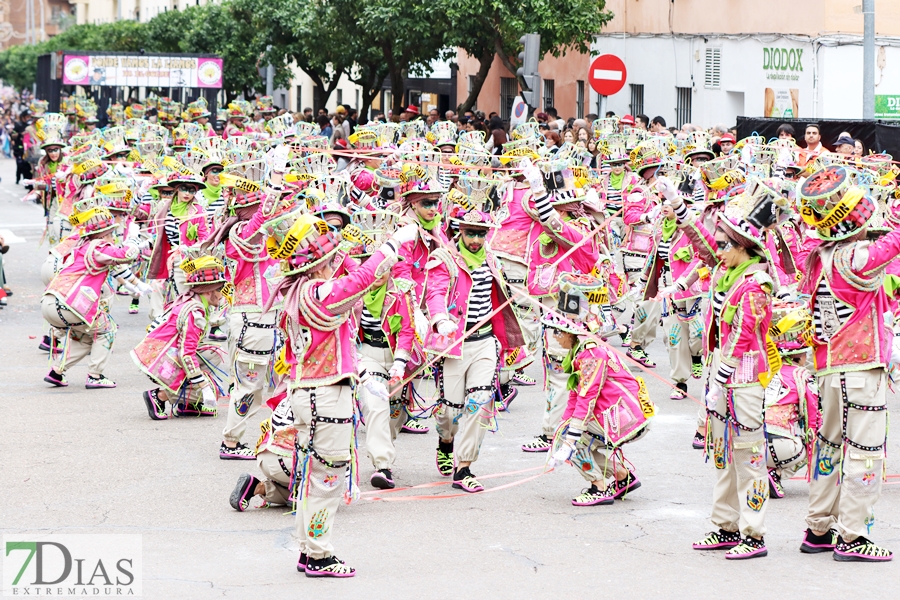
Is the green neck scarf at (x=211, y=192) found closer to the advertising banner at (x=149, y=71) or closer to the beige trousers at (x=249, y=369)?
the beige trousers at (x=249, y=369)

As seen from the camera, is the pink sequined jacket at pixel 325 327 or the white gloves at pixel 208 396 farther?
the white gloves at pixel 208 396

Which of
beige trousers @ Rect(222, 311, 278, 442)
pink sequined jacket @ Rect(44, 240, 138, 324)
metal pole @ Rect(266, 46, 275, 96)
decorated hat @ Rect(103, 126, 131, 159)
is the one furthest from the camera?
metal pole @ Rect(266, 46, 275, 96)

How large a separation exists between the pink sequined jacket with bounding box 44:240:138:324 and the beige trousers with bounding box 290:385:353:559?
5.56 meters

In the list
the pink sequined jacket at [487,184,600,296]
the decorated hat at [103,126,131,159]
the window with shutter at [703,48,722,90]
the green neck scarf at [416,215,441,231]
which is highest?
the window with shutter at [703,48,722,90]

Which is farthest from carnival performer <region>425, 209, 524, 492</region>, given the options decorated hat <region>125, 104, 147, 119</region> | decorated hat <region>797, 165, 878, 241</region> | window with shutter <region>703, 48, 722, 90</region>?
decorated hat <region>125, 104, 147, 119</region>

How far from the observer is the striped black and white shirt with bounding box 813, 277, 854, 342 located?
747 cm

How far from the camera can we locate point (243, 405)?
384 inches

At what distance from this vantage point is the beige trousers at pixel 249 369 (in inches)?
382

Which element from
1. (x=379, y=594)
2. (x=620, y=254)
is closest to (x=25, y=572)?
(x=379, y=594)

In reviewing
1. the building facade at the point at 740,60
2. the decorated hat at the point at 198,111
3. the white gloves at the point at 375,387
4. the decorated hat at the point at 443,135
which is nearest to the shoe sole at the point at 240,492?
the white gloves at the point at 375,387

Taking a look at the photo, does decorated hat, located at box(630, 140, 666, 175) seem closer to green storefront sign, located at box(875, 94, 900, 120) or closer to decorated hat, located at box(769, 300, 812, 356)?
decorated hat, located at box(769, 300, 812, 356)

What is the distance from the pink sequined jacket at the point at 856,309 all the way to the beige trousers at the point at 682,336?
3.97 metres

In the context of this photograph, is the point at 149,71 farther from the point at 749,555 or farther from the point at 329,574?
the point at 749,555

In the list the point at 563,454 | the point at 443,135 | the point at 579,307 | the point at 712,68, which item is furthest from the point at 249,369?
the point at 712,68
